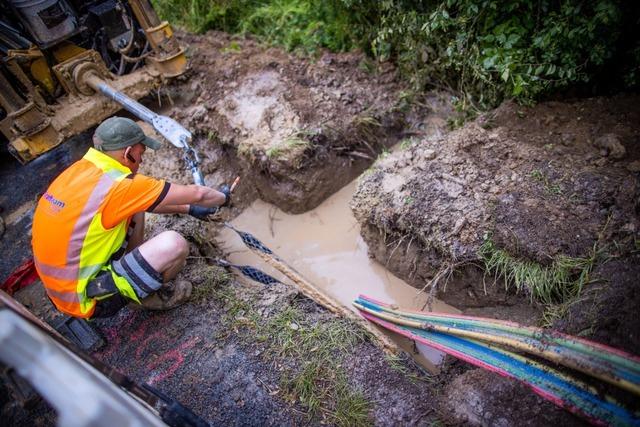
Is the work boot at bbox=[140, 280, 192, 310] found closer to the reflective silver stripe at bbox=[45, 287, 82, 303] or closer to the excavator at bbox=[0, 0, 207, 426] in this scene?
the reflective silver stripe at bbox=[45, 287, 82, 303]

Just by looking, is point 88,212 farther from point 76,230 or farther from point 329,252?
point 329,252

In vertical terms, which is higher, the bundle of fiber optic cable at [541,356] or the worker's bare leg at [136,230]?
the worker's bare leg at [136,230]

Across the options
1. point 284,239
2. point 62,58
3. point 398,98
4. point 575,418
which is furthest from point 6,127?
point 575,418

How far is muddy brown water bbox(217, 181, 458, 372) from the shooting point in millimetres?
3121

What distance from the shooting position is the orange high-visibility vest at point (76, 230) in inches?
92.1

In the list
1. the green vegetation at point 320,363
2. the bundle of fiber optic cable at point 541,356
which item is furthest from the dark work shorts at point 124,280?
the bundle of fiber optic cable at point 541,356

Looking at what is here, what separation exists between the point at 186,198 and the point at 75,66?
2617mm

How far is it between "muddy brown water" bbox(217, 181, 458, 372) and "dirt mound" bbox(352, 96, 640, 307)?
6.1 inches

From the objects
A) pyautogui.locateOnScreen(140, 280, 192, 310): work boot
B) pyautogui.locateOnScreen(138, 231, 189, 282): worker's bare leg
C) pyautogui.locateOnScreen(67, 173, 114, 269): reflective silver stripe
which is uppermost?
pyautogui.locateOnScreen(67, 173, 114, 269): reflective silver stripe

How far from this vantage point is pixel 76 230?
2352mm

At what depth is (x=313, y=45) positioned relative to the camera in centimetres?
458

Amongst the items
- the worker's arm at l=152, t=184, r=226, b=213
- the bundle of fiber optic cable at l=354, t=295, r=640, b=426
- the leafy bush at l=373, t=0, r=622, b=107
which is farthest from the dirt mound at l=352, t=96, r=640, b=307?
the worker's arm at l=152, t=184, r=226, b=213

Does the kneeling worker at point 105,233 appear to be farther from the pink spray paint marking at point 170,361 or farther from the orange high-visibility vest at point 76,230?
the pink spray paint marking at point 170,361

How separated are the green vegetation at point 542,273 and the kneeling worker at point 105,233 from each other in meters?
1.90
